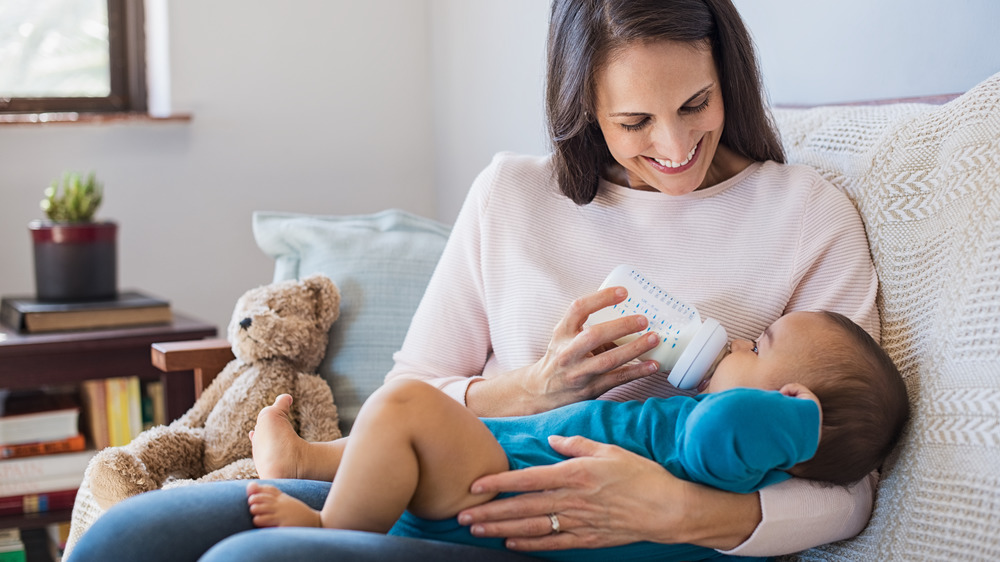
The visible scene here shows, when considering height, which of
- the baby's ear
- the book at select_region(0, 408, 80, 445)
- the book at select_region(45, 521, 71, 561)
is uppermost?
the baby's ear

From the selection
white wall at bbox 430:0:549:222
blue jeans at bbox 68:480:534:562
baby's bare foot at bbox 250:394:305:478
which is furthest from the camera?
white wall at bbox 430:0:549:222

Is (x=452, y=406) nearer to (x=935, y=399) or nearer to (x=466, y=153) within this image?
(x=935, y=399)

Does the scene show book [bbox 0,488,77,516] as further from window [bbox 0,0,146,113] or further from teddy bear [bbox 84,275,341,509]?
window [bbox 0,0,146,113]

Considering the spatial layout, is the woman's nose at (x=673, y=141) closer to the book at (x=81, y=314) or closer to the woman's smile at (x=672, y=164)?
the woman's smile at (x=672, y=164)

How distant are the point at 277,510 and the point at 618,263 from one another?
58cm

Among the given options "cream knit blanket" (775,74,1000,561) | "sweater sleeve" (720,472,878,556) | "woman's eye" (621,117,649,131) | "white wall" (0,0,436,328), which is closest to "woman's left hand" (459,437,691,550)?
"sweater sleeve" (720,472,878,556)

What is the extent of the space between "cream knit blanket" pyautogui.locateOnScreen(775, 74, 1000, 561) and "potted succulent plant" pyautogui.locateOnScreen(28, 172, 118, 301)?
1691 millimetres

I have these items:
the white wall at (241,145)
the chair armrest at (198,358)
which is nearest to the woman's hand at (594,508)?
the chair armrest at (198,358)

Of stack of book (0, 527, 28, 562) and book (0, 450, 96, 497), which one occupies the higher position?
book (0, 450, 96, 497)

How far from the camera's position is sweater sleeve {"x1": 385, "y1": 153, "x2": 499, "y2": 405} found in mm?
1359

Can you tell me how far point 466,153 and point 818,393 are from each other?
Answer: 174 cm

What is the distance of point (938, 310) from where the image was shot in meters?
1.04

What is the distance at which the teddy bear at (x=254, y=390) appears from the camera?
1464mm

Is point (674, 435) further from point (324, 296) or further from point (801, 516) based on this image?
point (324, 296)
